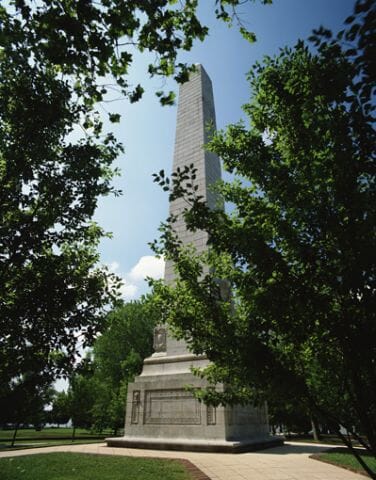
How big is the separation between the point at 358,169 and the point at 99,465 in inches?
365

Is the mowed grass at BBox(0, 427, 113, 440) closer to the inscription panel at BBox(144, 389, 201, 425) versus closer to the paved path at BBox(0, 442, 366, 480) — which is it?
the inscription panel at BBox(144, 389, 201, 425)

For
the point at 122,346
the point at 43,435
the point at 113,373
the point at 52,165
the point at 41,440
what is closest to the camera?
the point at 52,165

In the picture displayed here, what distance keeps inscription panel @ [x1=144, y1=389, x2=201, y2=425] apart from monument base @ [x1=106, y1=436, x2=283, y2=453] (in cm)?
64

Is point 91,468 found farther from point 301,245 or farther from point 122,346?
point 122,346

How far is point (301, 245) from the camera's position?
156 inches

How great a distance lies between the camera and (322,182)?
404 cm

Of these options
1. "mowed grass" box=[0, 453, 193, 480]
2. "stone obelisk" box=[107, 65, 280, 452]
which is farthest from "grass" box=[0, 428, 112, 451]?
"mowed grass" box=[0, 453, 193, 480]

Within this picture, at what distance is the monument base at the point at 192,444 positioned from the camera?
34.7 feet

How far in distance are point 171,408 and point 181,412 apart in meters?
0.50

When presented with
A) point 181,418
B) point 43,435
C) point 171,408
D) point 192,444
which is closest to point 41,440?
point 43,435

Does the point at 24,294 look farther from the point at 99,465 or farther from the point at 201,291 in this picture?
the point at 99,465

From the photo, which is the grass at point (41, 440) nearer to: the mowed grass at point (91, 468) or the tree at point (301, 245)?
the mowed grass at point (91, 468)

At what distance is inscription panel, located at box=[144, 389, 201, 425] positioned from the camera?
39.2 ft

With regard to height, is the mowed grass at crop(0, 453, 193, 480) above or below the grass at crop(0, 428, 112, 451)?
above
